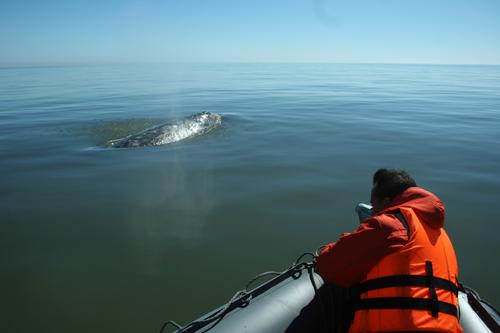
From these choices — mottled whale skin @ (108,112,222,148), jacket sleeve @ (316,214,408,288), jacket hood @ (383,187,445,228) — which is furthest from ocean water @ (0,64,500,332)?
jacket hood @ (383,187,445,228)

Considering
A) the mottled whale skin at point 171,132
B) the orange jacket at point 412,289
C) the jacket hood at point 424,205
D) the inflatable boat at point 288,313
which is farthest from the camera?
the mottled whale skin at point 171,132

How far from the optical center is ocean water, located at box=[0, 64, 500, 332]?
464 centimetres

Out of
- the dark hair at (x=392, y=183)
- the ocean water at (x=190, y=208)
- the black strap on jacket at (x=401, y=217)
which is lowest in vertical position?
the ocean water at (x=190, y=208)

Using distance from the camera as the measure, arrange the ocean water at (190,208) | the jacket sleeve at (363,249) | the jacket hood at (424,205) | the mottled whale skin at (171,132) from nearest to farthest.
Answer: the jacket sleeve at (363,249) < the jacket hood at (424,205) < the ocean water at (190,208) < the mottled whale skin at (171,132)

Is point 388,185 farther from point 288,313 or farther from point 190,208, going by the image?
point 190,208

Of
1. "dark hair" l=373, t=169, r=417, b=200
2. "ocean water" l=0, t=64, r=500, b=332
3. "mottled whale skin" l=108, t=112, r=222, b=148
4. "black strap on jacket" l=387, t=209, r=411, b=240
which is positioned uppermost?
"dark hair" l=373, t=169, r=417, b=200

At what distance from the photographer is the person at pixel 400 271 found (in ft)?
7.71

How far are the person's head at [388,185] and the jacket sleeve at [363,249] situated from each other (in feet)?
1.75

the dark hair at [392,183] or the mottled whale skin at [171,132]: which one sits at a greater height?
the dark hair at [392,183]

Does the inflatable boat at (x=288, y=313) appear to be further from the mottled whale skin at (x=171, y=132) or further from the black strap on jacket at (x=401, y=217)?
the mottled whale skin at (x=171, y=132)

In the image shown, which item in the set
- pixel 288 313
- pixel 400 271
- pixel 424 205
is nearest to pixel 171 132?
pixel 288 313

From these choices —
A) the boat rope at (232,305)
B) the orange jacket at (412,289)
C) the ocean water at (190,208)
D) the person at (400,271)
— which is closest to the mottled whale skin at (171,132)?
the ocean water at (190,208)

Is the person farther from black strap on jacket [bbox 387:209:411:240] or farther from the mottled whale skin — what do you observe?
the mottled whale skin

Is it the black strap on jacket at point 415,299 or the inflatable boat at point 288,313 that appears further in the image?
the inflatable boat at point 288,313
